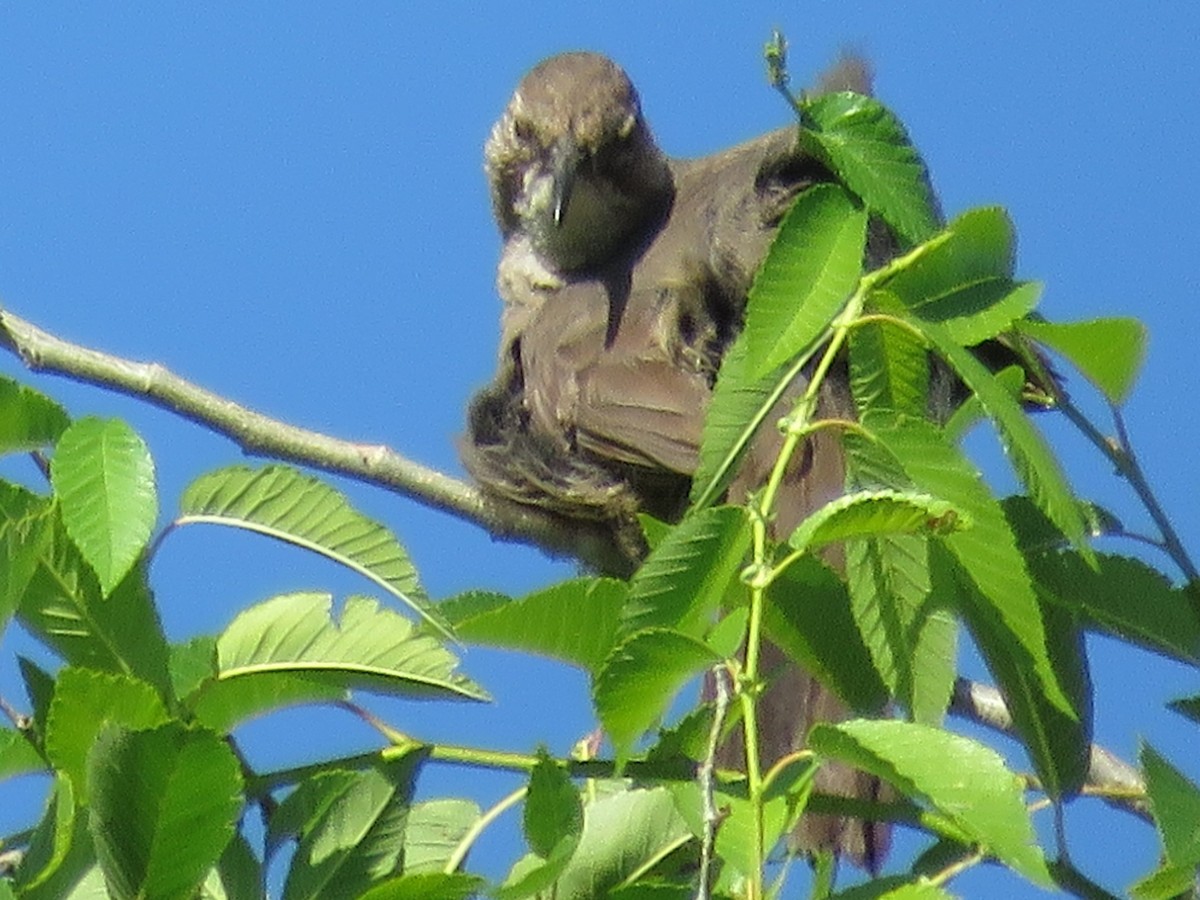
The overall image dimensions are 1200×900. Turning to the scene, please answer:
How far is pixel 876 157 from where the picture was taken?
64.6 inches

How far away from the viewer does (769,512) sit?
→ 1.32 m

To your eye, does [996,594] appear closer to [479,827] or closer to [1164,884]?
[1164,884]

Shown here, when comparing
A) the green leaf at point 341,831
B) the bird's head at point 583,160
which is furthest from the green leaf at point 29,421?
the bird's head at point 583,160

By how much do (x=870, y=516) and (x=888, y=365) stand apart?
304 mm

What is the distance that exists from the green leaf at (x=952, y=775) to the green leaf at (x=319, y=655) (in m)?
0.29

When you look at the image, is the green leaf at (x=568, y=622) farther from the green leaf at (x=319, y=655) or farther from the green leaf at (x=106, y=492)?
the green leaf at (x=106, y=492)

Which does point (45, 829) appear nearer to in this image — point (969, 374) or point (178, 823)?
point (178, 823)

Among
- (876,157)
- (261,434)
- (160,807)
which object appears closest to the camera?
(160,807)

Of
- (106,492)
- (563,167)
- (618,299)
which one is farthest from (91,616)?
(563,167)

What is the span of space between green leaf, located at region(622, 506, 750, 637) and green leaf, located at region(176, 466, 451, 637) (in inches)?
7.4

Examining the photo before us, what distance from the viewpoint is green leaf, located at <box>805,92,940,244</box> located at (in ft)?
5.24

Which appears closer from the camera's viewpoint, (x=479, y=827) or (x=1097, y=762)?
(x=479, y=827)

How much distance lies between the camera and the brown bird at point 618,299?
3.28 meters

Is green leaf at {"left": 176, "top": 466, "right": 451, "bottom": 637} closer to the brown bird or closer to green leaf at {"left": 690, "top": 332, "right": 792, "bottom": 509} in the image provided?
green leaf at {"left": 690, "top": 332, "right": 792, "bottom": 509}
